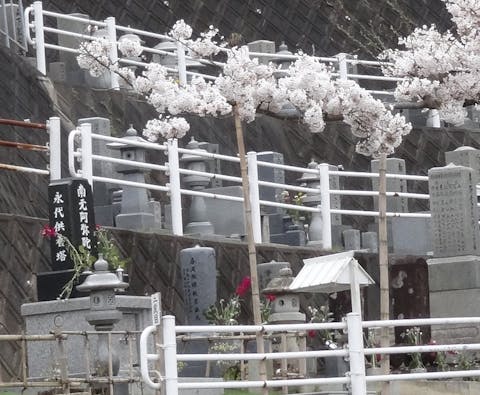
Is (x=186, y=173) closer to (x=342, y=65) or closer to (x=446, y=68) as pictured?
(x=446, y=68)

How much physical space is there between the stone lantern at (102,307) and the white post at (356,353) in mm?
1997

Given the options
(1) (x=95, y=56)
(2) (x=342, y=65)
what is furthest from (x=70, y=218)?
(2) (x=342, y=65)

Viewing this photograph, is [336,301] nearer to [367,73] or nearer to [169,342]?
[169,342]

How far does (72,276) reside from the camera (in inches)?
653

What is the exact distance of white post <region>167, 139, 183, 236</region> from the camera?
20.2m

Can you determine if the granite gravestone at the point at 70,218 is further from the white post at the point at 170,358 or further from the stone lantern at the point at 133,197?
the white post at the point at 170,358

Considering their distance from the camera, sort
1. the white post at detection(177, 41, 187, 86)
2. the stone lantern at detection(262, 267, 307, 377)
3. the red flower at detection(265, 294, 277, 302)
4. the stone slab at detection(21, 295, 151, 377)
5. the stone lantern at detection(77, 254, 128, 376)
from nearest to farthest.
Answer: the stone lantern at detection(77, 254, 128, 376), the stone slab at detection(21, 295, 151, 377), the stone lantern at detection(262, 267, 307, 377), the red flower at detection(265, 294, 277, 302), the white post at detection(177, 41, 187, 86)

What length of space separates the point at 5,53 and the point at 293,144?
229 inches

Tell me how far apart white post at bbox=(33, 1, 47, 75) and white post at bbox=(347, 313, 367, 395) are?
1054cm

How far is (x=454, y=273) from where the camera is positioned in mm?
19500

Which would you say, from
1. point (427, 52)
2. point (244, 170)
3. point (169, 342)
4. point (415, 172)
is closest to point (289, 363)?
point (244, 170)

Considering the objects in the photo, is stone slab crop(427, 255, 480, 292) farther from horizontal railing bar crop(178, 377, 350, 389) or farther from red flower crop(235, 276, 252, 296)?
horizontal railing bar crop(178, 377, 350, 389)

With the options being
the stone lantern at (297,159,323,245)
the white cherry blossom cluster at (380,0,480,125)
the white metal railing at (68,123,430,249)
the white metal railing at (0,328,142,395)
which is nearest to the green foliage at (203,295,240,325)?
the white metal railing at (68,123,430,249)

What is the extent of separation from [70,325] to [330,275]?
246 cm
